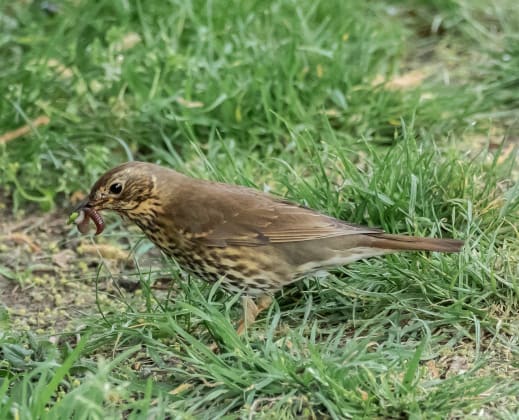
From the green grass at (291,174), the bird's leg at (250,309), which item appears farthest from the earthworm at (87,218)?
the bird's leg at (250,309)

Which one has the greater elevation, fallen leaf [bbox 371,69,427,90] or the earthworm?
the earthworm

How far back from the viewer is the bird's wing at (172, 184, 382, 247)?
4.92m

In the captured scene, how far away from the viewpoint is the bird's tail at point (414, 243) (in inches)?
185

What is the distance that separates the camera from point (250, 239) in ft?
16.2

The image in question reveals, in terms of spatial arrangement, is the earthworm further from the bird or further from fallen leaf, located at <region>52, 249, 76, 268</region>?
fallen leaf, located at <region>52, 249, 76, 268</region>

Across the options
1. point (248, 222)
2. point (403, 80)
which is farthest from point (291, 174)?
point (403, 80)

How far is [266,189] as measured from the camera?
581 centimetres

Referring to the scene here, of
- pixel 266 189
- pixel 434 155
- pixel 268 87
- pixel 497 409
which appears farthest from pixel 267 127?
pixel 497 409

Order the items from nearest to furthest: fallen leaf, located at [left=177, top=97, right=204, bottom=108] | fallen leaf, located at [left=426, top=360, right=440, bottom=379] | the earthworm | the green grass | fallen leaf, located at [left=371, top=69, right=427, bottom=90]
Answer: the green grass < fallen leaf, located at [left=426, top=360, right=440, bottom=379] < the earthworm < fallen leaf, located at [left=177, top=97, right=204, bottom=108] < fallen leaf, located at [left=371, top=69, right=427, bottom=90]

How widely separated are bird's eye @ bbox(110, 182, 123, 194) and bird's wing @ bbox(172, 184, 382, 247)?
293 millimetres

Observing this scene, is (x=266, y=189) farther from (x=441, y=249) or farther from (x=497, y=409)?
(x=497, y=409)

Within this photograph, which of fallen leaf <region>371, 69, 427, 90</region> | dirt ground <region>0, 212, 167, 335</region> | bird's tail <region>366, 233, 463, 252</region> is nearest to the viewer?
bird's tail <region>366, 233, 463, 252</region>

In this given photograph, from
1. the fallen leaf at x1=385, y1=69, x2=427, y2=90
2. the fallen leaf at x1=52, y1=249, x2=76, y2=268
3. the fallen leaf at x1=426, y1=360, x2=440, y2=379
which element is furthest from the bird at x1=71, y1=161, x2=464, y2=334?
the fallen leaf at x1=385, y1=69, x2=427, y2=90

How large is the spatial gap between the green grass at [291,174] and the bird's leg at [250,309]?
0.25 feet
